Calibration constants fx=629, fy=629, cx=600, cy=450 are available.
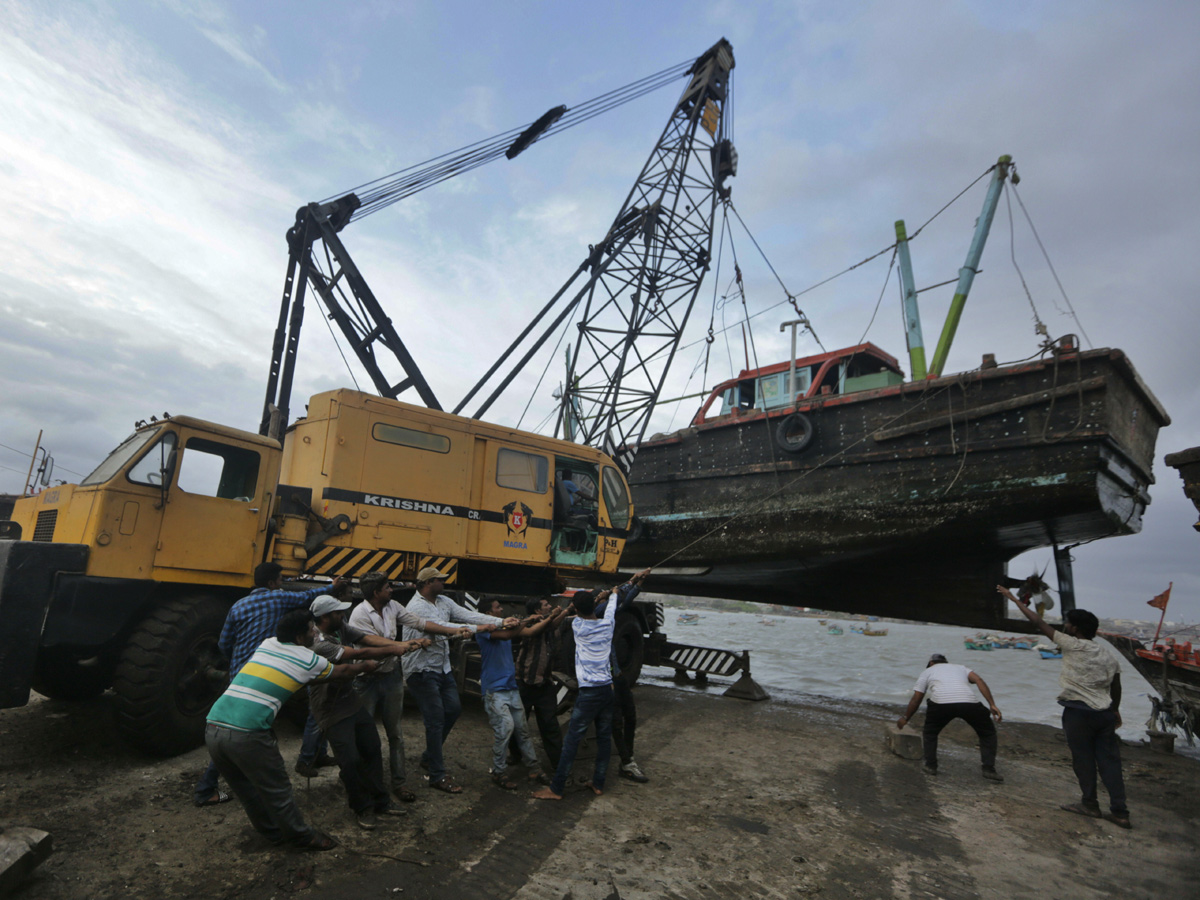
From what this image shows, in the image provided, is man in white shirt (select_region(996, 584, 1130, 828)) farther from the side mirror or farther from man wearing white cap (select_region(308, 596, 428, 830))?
the side mirror

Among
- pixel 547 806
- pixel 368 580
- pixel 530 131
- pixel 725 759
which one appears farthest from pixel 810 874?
pixel 530 131

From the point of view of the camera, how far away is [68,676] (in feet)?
17.3

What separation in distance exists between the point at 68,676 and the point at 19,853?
3.09 metres

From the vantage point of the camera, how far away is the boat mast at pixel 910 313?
10.7 m

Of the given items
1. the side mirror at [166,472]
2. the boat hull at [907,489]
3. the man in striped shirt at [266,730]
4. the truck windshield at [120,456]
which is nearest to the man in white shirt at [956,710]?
the boat hull at [907,489]

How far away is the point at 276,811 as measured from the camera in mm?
3189

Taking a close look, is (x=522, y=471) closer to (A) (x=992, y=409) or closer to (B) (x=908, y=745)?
(B) (x=908, y=745)

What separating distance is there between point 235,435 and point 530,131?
1047 cm

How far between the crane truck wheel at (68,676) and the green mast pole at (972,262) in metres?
11.7

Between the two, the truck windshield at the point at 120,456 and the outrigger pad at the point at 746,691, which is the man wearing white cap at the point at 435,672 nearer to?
the truck windshield at the point at 120,456

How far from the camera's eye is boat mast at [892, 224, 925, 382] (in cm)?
1068

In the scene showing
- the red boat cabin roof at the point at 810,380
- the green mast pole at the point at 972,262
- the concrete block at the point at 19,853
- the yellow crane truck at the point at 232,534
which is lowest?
the concrete block at the point at 19,853

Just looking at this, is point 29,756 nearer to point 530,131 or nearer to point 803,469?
point 803,469

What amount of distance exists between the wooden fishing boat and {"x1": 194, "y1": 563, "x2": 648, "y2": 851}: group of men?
18.1 ft
